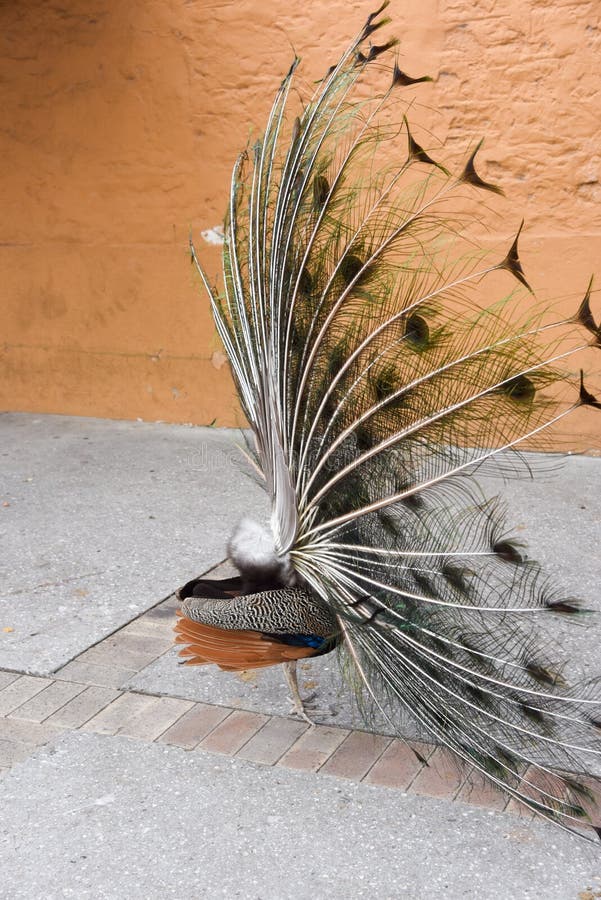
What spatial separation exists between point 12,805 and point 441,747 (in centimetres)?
138

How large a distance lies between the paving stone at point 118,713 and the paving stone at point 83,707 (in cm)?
3

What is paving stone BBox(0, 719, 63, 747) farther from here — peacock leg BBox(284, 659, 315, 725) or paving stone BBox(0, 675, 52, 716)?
peacock leg BBox(284, 659, 315, 725)

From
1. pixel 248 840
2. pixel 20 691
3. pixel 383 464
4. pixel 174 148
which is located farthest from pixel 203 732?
pixel 174 148

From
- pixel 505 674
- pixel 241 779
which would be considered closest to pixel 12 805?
pixel 241 779

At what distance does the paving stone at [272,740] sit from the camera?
315 centimetres

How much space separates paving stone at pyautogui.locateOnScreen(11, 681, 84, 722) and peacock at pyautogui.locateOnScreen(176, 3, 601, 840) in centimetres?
78

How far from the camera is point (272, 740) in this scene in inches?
128

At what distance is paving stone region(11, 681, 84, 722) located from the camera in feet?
11.3

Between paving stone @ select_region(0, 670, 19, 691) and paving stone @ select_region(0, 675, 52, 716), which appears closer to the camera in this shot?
paving stone @ select_region(0, 675, 52, 716)

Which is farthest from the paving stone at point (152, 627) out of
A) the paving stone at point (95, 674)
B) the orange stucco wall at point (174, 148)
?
the orange stucco wall at point (174, 148)

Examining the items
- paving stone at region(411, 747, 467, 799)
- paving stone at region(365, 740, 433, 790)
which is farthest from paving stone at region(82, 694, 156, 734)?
paving stone at region(411, 747, 467, 799)

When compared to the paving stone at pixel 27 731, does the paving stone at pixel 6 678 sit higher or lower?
higher

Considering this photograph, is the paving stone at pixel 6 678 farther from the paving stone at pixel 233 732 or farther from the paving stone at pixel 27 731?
the paving stone at pixel 233 732

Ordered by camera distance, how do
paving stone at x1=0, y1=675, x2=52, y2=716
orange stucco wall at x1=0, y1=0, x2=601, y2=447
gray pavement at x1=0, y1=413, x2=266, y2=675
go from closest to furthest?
paving stone at x1=0, y1=675, x2=52, y2=716
gray pavement at x1=0, y1=413, x2=266, y2=675
orange stucco wall at x1=0, y1=0, x2=601, y2=447
